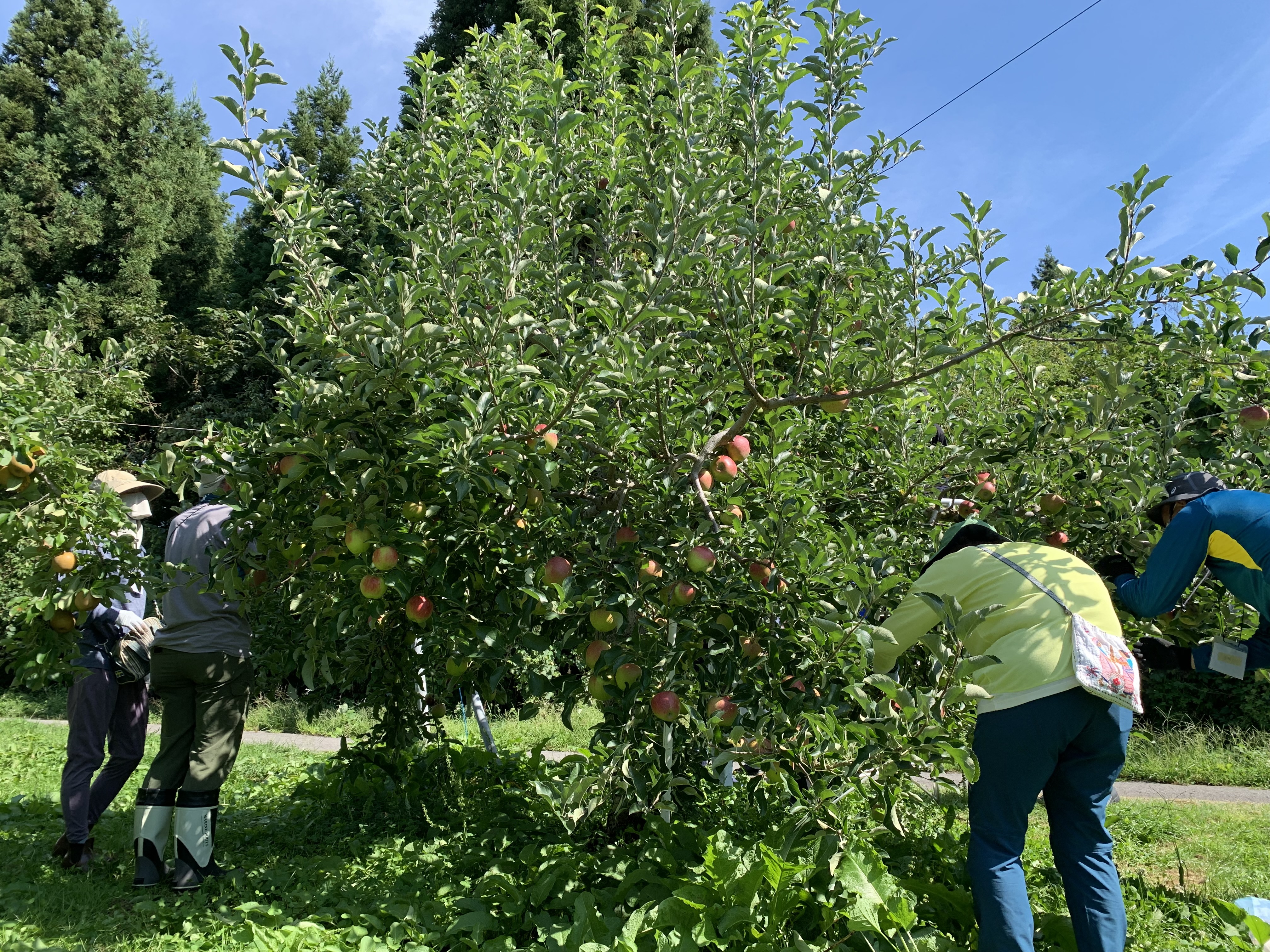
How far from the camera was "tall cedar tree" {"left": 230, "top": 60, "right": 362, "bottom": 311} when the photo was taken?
13.5 m

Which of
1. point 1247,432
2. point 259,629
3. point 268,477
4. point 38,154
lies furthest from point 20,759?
point 38,154

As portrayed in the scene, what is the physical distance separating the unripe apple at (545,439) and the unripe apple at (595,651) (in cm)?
61

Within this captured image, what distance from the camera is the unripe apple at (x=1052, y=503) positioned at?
292cm

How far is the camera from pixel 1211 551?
2.62m

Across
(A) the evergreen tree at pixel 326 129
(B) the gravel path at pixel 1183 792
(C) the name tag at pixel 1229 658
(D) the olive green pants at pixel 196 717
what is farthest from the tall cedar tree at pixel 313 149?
(C) the name tag at pixel 1229 658

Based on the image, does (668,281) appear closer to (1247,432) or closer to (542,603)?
(542,603)

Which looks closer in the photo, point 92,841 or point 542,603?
point 542,603

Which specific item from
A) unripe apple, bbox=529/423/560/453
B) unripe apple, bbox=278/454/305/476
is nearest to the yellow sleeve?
unripe apple, bbox=529/423/560/453

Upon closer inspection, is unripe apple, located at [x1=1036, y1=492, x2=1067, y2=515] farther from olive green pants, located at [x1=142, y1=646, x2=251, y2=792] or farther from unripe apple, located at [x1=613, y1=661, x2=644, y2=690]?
olive green pants, located at [x1=142, y1=646, x2=251, y2=792]

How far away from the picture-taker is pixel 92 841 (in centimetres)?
354

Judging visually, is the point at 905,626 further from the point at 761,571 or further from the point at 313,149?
the point at 313,149

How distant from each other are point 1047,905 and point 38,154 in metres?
18.2

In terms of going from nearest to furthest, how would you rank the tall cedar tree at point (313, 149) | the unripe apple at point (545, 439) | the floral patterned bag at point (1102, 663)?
the unripe apple at point (545, 439)
the floral patterned bag at point (1102, 663)
the tall cedar tree at point (313, 149)

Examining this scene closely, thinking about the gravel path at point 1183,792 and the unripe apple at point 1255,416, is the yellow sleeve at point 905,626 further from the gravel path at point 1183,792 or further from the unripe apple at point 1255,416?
the gravel path at point 1183,792
